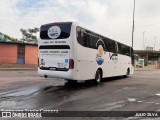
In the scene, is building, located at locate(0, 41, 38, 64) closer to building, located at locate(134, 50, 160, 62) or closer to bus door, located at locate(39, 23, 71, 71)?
bus door, located at locate(39, 23, 71, 71)

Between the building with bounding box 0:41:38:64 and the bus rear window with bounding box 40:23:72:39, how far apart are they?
2597cm

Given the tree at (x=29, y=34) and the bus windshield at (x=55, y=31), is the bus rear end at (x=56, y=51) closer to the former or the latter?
the bus windshield at (x=55, y=31)

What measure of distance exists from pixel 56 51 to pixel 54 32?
1059 mm

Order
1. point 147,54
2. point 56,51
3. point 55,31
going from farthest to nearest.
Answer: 1. point 147,54
2. point 55,31
3. point 56,51

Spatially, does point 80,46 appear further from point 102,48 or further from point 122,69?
point 122,69

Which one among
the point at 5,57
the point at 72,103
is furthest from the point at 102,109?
the point at 5,57

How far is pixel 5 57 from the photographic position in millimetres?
38156

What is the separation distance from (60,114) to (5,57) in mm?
32900

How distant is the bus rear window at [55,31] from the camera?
12.9 m

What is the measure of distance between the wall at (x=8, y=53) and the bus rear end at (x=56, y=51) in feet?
85.0

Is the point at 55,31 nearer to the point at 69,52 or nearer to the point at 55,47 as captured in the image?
the point at 55,47

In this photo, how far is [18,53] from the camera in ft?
129

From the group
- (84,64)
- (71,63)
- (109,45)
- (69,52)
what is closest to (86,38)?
(84,64)

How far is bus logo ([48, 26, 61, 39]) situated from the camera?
1314 cm
